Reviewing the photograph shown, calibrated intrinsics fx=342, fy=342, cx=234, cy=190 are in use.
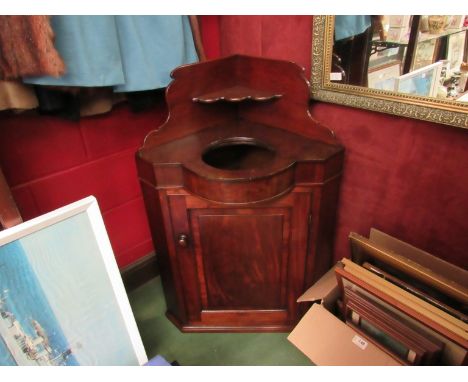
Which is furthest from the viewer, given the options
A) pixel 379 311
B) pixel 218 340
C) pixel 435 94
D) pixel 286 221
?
pixel 218 340

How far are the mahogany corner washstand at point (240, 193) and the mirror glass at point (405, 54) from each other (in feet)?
0.57

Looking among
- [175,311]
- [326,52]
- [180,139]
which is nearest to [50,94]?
[180,139]

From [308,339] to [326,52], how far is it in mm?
922

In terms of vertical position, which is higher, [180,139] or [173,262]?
[180,139]

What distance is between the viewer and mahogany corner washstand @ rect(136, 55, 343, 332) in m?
1.04

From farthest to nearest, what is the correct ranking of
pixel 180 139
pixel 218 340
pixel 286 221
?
pixel 218 340 < pixel 180 139 < pixel 286 221

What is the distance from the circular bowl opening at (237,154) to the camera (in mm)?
1208

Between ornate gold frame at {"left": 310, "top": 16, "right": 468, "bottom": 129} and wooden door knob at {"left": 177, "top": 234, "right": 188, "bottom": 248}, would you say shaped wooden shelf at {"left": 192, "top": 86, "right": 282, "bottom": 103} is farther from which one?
wooden door knob at {"left": 177, "top": 234, "right": 188, "bottom": 248}

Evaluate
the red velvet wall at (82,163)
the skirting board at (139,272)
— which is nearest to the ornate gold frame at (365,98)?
the red velvet wall at (82,163)

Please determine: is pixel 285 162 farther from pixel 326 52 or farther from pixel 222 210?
pixel 326 52

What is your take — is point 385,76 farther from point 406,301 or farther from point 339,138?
point 406,301

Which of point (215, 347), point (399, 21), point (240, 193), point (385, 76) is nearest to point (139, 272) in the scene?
point (215, 347)

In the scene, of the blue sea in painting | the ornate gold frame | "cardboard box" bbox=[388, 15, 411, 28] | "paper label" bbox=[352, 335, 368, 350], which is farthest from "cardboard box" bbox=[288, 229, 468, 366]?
the blue sea in painting
